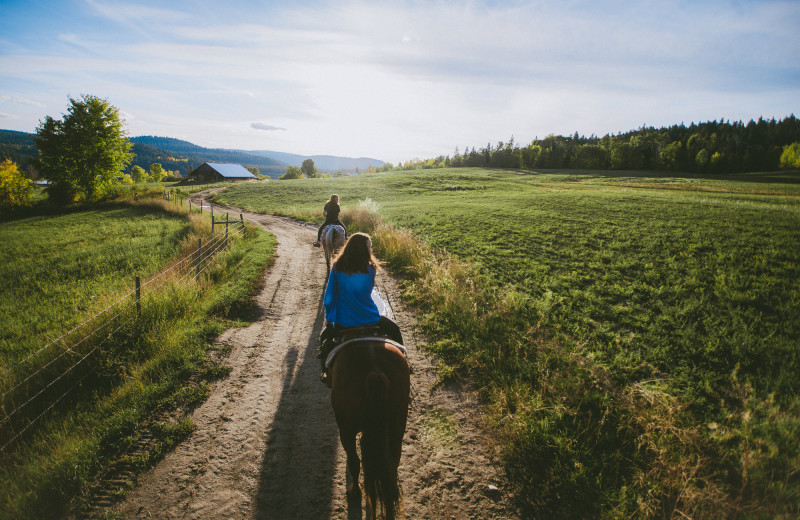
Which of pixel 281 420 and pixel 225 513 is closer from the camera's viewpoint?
pixel 225 513

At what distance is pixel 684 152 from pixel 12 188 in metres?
121

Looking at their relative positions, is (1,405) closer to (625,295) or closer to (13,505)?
(13,505)

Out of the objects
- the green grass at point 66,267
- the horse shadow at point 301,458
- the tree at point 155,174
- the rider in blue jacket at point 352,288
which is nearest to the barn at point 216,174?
the tree at point 155,174

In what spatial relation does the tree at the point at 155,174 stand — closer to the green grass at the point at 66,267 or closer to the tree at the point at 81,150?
the tree at the point at 81,150

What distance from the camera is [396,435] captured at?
3.44m

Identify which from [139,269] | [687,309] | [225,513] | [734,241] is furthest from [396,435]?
[734,241]

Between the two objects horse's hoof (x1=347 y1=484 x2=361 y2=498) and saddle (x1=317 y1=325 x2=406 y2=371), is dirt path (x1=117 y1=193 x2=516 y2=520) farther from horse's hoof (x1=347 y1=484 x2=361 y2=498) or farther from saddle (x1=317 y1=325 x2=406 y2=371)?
saddle (x1=317 y1=325 x2=406 y2=371)

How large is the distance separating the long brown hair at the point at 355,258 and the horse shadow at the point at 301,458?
99.3 inches

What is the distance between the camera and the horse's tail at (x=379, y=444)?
3162mm

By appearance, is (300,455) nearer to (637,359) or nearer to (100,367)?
(100,367)

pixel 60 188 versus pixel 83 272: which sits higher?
pixel 60 188

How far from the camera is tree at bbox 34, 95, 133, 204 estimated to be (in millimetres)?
32469

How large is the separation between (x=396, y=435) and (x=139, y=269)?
14136 mm

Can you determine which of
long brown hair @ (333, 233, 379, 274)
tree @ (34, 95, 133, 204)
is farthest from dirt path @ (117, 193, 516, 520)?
tree @ (34, 95, 133, 204)
